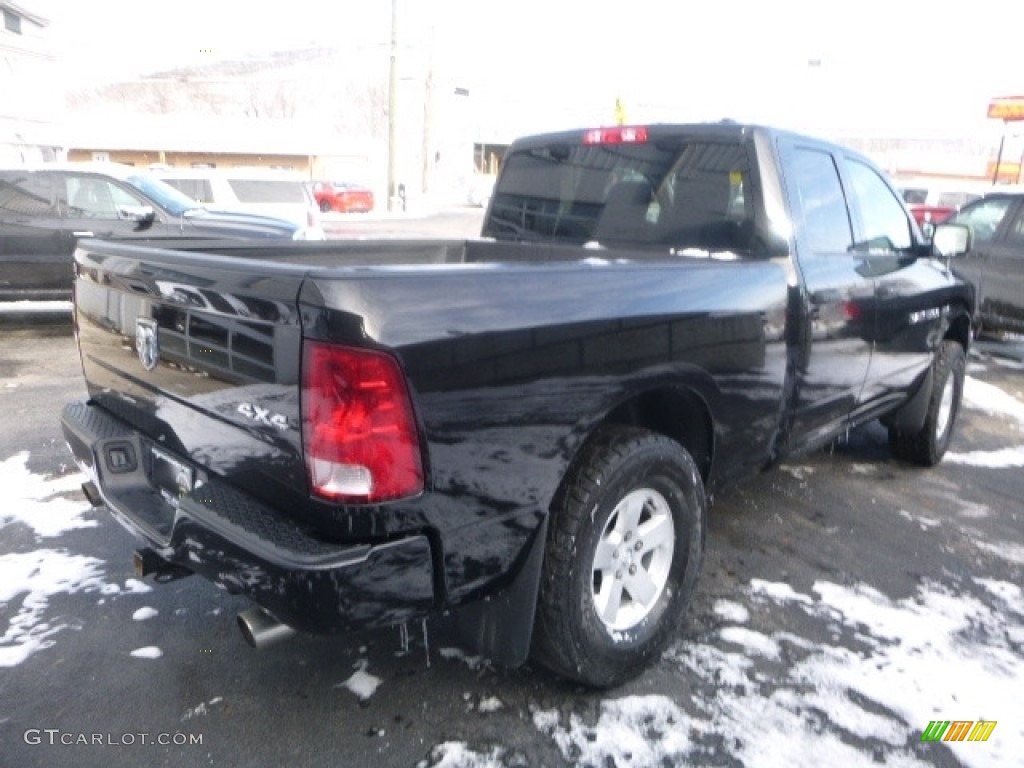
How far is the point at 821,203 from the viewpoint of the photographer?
3641mm

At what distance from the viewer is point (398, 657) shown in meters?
2.79

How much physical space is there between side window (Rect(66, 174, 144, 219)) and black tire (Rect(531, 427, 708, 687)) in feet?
27.2

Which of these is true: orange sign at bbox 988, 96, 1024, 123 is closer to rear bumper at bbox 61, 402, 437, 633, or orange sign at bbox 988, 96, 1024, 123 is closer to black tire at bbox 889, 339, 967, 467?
black tire at bbox 889, 339, 967, 467

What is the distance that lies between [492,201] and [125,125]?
165ft

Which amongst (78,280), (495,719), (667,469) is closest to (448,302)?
(667,469)

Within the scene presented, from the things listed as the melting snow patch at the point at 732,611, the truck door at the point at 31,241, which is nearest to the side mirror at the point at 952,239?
the melting snow patch at the point at 732,611

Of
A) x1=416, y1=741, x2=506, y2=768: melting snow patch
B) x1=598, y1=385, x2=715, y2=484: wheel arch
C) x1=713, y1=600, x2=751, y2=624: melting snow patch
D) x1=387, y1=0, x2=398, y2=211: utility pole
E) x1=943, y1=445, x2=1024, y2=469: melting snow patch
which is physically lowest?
x1=416, y1=741, x2=506, y2=768: melting snow patch

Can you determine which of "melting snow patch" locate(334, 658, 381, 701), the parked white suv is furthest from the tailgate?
the parked white suv

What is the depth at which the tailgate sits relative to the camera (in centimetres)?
194

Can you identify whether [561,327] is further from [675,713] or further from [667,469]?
[675,713]

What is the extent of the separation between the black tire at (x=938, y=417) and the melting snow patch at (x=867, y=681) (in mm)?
1643

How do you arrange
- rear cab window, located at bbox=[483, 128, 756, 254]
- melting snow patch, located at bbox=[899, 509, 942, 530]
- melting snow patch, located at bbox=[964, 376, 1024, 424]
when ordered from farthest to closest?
melting snow patch, located at bbox=[964, 376, 1024, 424]
melting snow patch, located at bbox=[899, 509, 942, 530]
rear cab window, located at bbox=[483, 128, 756, 254]

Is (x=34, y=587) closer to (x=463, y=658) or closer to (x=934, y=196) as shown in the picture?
(x=463, y=658)

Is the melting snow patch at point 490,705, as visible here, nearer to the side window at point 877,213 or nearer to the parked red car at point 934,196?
the side window at point 877,213
